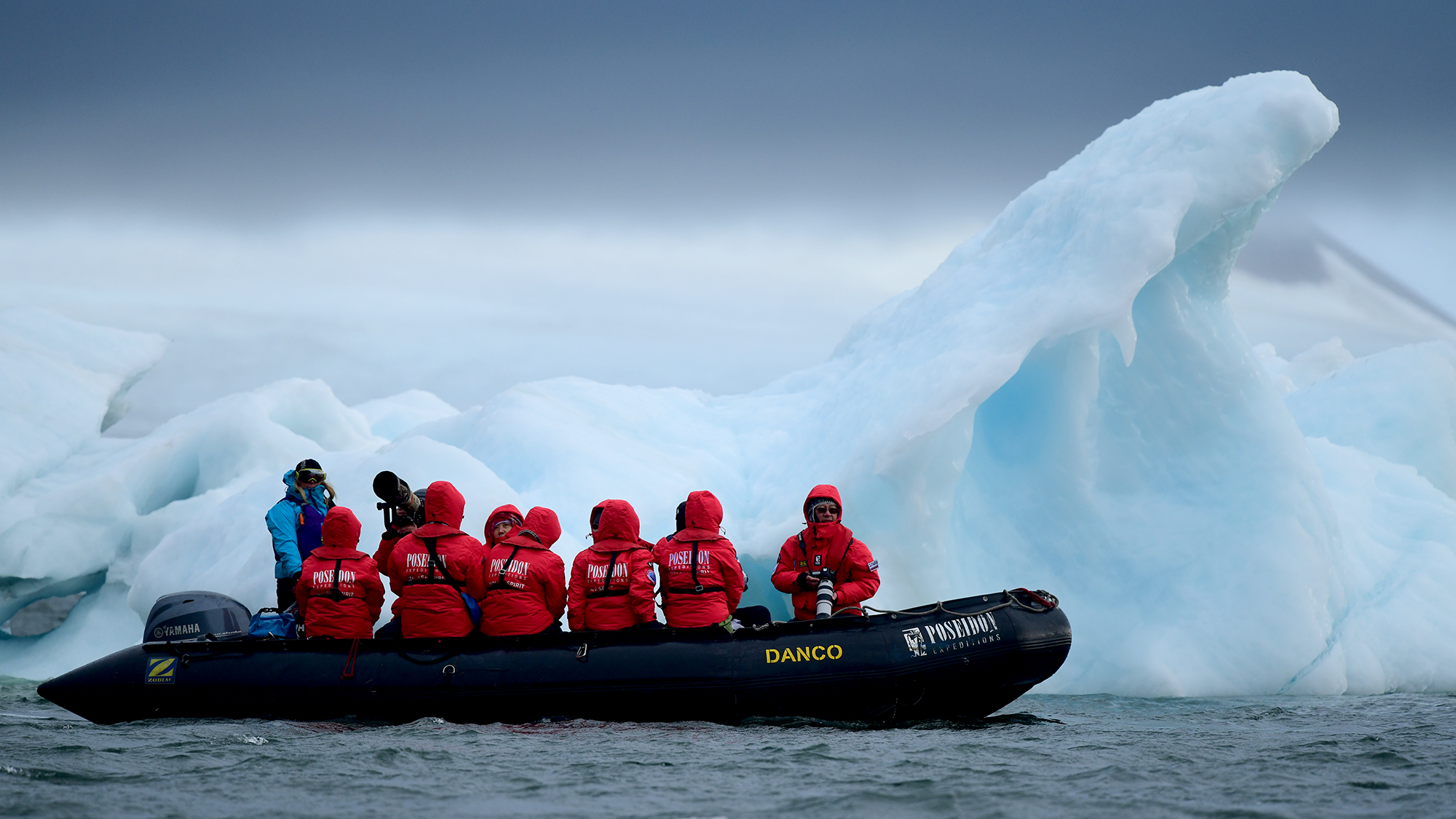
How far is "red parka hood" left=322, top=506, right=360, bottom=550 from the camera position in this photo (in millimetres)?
6871

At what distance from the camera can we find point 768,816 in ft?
14.5

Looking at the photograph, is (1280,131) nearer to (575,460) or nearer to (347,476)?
(575,460)

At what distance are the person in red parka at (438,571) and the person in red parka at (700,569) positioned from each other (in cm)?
121

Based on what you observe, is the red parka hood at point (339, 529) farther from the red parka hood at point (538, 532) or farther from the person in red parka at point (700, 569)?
the person in red parka at point (700, 569)

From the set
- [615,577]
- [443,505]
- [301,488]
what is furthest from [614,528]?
[301,488]

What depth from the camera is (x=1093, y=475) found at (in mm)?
9523

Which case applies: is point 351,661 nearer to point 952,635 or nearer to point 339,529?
point 339,529

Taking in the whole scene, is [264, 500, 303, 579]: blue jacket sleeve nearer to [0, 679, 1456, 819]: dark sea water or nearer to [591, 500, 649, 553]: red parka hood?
[0, 679, 1456, 819]: dark sea water

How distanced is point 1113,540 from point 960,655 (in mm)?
3152

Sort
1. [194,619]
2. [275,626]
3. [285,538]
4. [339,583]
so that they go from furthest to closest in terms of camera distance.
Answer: [194,619]
[285,538]
[275,626]
[339,583]

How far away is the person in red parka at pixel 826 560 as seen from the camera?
7164 millimetres

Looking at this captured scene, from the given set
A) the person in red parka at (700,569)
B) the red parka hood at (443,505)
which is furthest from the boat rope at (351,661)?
the person in red parka at (700,569)

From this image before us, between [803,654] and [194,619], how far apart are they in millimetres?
4667

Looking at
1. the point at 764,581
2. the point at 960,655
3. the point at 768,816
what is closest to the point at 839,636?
the point at 960,655
